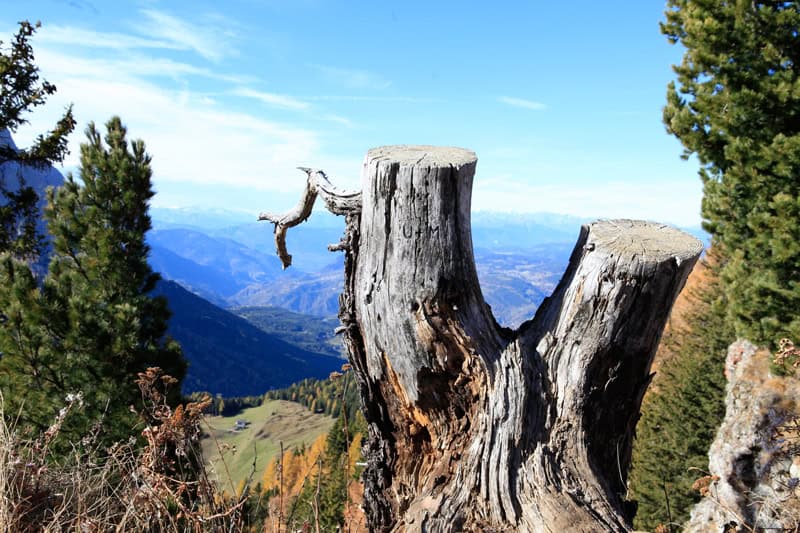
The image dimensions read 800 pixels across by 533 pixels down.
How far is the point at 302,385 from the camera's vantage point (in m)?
162

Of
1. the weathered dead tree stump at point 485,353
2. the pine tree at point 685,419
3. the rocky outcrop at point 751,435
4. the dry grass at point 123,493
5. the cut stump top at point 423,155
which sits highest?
the cut stump top at point 423,155

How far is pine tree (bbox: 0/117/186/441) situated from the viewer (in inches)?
400

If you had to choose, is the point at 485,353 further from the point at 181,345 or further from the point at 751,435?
the point at 751,435

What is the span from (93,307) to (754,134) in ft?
42.0

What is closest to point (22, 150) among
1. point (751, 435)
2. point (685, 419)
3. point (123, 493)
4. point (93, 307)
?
point (93, 307)

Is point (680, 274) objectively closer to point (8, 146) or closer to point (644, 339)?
point (644, 339)

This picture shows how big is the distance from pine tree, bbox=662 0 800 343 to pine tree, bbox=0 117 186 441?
11429 mm

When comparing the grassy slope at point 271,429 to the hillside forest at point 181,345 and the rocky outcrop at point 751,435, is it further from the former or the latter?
the rocky outcrop at point 751,435

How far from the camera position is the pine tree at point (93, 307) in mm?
Result: 10148

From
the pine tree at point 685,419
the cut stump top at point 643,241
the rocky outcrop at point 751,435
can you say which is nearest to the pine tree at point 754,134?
the rocky outcrop at point 751,435

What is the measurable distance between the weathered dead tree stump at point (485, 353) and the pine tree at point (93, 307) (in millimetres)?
9169

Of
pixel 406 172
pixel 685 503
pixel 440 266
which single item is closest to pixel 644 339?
pixel 440 266

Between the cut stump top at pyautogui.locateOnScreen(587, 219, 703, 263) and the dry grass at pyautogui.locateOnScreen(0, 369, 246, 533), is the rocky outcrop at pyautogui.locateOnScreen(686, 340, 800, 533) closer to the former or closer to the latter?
the cut stump top at pyautogui.locateOnScreen(587, 219, 703, 263)

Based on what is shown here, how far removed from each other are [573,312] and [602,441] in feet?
3.02
